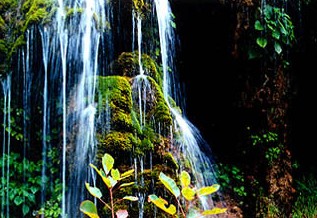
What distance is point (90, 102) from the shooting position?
4.44 meters

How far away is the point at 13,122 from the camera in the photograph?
571cm

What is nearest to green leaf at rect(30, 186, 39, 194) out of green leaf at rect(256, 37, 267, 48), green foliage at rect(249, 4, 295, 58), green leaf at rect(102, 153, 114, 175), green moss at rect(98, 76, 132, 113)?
green moss at rect(98, 76, 132, 113)

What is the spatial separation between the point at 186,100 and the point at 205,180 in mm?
1915

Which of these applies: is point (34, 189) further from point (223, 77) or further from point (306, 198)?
point (306, 198)

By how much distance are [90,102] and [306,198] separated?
13.7 feet

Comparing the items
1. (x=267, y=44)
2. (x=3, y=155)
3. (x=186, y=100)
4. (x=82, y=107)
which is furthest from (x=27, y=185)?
(x=267, y=44)

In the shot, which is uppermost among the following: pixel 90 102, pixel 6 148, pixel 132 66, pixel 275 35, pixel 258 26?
pixel 258 26

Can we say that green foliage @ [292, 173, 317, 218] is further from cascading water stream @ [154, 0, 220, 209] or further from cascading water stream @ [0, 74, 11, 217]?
cascading water stream @ [0, 74, 11, 217]

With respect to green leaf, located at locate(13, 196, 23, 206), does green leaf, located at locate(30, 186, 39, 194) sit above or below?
above

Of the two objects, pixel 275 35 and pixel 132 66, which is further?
pixel 275 35

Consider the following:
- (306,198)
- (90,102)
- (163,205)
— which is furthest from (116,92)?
(306,198)

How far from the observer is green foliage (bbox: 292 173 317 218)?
249 inches

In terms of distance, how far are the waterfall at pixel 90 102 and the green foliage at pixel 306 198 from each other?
146cm

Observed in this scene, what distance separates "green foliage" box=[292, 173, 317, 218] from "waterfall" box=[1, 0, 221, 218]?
57.3 inches
